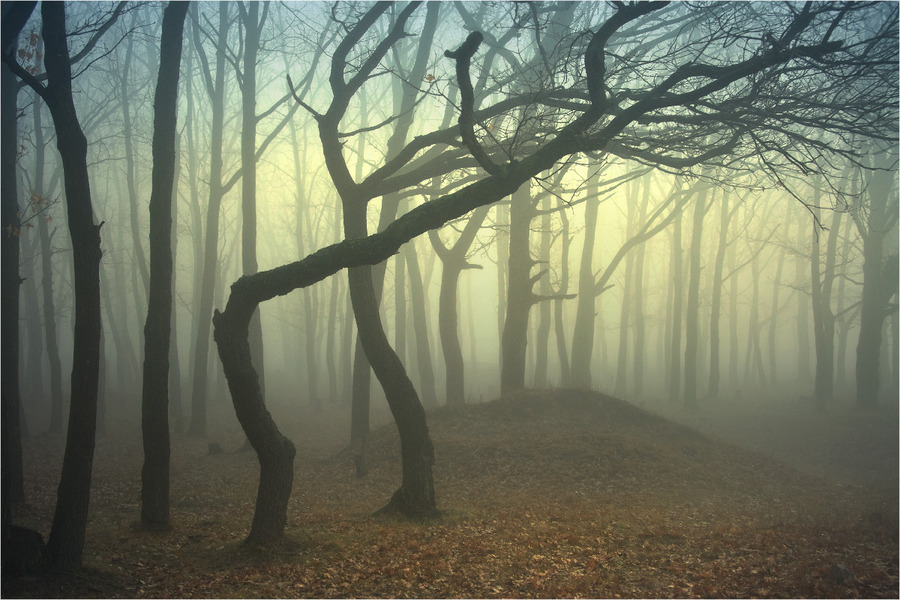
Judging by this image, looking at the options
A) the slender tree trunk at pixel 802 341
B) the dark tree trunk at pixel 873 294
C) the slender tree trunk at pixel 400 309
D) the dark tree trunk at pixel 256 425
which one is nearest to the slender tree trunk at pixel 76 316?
the dark tree trunk at pixel 256 425

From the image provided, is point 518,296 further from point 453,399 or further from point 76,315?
point 76,315

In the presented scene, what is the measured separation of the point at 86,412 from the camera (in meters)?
6.23

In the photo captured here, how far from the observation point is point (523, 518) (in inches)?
361

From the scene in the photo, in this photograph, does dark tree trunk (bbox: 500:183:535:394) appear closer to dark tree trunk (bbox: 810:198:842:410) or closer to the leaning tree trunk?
dark tree trunk (bbox: 810:198:842:410)

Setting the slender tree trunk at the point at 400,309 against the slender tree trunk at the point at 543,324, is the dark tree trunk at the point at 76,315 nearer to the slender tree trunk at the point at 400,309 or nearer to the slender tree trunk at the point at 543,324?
the slender tree trunk at the point at 400,309

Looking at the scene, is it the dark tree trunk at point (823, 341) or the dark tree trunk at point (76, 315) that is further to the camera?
the dark tree trunk at point (823, 341)

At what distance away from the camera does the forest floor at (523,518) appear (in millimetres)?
6387

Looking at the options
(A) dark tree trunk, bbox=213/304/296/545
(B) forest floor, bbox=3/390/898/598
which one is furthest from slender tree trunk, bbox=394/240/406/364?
(A) dark tree trunk, bbox=213/304/296/545

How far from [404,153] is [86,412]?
228 inches

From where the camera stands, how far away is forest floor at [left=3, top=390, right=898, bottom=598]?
6.39 metres

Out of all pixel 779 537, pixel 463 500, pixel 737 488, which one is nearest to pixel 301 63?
pixel 463 500

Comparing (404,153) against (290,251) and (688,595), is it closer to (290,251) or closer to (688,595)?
(688,595)

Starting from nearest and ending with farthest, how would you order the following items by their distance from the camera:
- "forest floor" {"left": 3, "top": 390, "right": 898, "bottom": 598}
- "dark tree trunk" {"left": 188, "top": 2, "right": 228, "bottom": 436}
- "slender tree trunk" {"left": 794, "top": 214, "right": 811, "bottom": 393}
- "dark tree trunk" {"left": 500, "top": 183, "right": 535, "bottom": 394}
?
"forest floor" {"left": 3, "top": 390, "right": 898, "bottom": 598} < "dark tree trunk" {"left": 188, "top": 2, "right": 228, "bottom": 436} < "dark tree trunk" {"left": 500, "top": 183, "right": 535, "bottom": 394} < "slender tree trunk" {"left": 794, "top": 214, "right": 811, "bottom": 393}

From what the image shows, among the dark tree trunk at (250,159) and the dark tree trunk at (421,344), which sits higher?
the dark tree trunk at (250,159)
